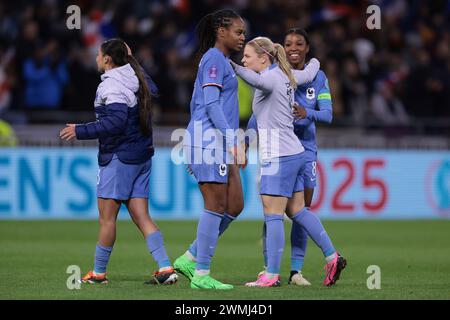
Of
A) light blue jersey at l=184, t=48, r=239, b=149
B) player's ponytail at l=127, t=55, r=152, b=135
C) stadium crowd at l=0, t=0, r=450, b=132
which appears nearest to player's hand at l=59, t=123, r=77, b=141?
player's ponytail at l=127, t=55, r=152, b=135

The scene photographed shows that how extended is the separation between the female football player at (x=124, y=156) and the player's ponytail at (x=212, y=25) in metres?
0.70

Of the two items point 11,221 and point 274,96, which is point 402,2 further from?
point 274,96

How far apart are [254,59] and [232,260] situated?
11.6ft

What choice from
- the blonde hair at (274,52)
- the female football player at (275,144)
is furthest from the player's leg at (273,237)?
the blonde hair at (274,52)

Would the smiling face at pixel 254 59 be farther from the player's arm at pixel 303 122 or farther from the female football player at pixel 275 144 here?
the player's arm at pixel 303 122

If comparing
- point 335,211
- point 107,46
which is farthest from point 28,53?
point 107,46

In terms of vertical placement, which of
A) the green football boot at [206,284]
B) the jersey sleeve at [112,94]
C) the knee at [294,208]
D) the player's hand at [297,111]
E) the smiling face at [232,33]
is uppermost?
the smiling face at [232,33]

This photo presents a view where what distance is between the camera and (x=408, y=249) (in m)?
13.8

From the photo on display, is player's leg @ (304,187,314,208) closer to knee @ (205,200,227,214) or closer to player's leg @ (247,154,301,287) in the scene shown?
player's leg @ (247,154,301,287)

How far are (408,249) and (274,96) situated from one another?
5.18 metres

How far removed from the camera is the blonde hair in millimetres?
9297

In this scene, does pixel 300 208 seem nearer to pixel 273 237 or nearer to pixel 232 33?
pixel 273 237

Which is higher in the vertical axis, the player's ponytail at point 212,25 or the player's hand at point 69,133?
→ the player's ponytail at point 212,25

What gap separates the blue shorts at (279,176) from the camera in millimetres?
9289
